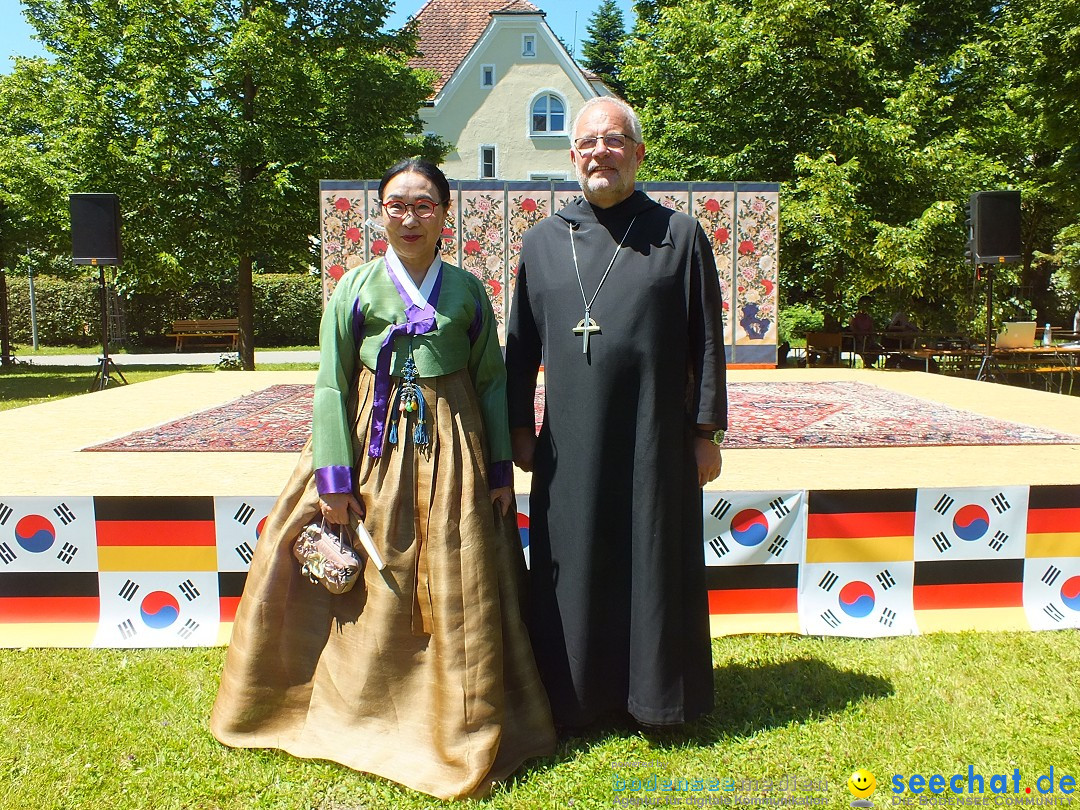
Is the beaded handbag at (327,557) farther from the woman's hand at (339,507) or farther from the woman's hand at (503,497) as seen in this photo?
the woman's hand at (503,497)

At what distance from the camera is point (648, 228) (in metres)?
2.23

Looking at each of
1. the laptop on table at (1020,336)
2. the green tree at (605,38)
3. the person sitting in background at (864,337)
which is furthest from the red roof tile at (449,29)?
the laptop on table at (1020,336)

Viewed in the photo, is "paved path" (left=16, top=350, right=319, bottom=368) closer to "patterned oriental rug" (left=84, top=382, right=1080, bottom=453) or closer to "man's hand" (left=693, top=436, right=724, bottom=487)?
"patterned oriental rug" (left=84, top=382, right=1080, bottom=453)

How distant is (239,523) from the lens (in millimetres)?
2957

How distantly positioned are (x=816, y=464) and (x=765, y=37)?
422 inches

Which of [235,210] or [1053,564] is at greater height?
[235,210]

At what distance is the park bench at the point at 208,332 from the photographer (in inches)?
760

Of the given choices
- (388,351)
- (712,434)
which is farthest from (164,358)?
(712,434)

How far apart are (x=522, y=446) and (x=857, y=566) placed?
142cm

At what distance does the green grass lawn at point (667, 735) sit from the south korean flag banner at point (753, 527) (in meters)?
0.32

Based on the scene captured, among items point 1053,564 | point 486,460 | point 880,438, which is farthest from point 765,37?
point 486,460

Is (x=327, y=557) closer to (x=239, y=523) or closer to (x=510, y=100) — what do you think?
(x=239, y=523)

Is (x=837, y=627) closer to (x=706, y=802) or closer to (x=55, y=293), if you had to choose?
(x=706, y=802)

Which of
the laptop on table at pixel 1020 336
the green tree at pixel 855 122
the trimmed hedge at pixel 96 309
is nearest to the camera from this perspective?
the laptop on table at pixel 1020 336
